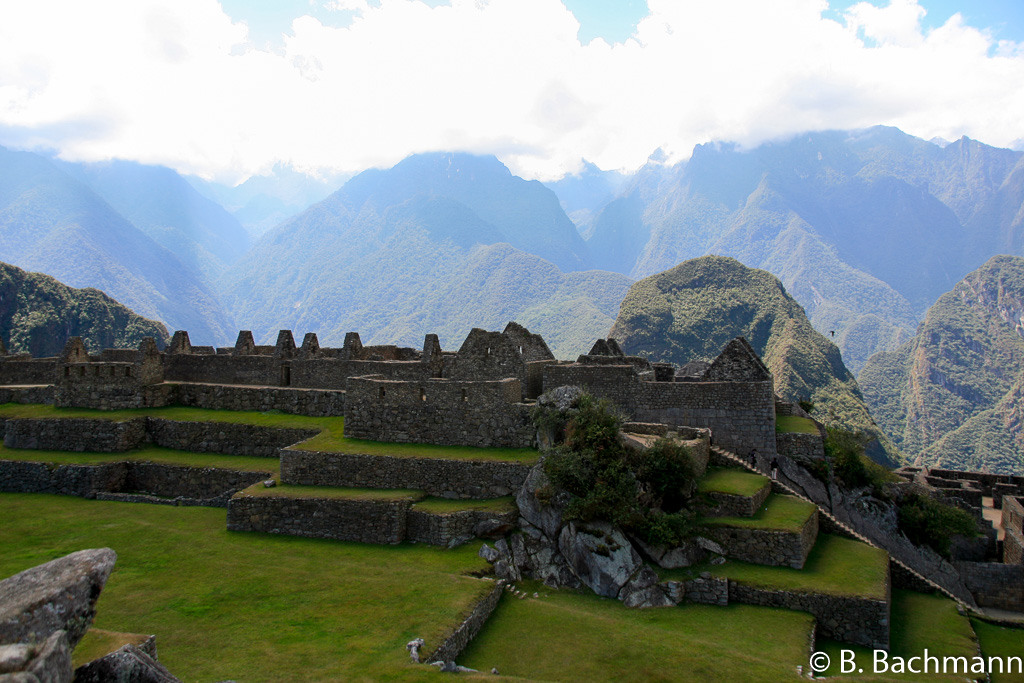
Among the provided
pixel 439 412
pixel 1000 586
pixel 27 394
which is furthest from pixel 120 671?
pixel 1000 586

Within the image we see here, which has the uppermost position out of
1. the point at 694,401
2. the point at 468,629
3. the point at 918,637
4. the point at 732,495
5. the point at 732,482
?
the point at 694,401

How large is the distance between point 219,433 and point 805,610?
17.3m

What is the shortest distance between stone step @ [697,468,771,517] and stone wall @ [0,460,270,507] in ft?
39.5

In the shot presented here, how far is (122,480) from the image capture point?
18609mm

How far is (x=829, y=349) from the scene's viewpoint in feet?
303

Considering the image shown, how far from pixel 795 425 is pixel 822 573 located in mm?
8069

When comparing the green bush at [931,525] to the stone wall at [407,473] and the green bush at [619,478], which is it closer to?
the green bush at [619,478]

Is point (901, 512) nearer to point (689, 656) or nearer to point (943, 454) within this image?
point (689, 656)

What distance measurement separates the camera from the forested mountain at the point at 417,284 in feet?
390

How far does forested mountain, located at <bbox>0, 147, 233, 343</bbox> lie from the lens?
452ft

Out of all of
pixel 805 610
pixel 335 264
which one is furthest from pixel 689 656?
pixel 335 264

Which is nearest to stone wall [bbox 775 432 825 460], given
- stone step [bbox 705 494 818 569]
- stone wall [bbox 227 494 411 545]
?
stone step [bbox 705 494 818 569]

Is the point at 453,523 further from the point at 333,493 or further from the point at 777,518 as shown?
the point at 777,518

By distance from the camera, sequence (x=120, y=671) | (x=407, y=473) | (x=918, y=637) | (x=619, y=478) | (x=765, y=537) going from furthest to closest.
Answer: (x=407, y=473), (x=619, y=478), (x=765, y=537), (x=918, y=637), (x=120, y=671)
